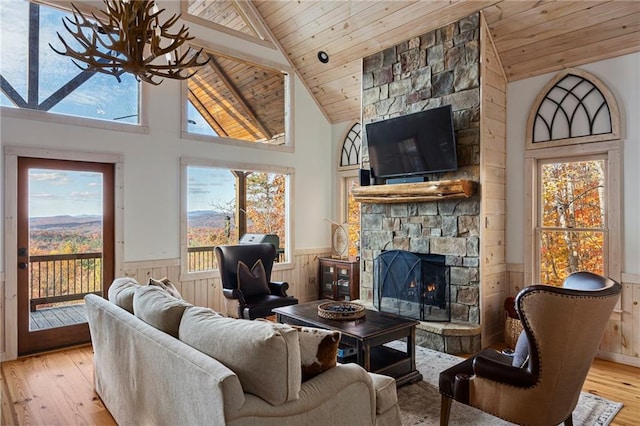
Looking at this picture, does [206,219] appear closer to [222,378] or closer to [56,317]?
[56,317]

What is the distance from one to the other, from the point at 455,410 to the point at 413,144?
2.80 m

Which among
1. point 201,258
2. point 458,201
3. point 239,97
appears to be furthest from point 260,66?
point 458,201

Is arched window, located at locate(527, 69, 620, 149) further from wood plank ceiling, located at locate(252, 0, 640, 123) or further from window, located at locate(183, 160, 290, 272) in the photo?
window, located at locate(183, 160, 290, 272)


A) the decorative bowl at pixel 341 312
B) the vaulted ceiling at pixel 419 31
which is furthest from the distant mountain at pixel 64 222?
the vaulted ceiling at pixel 419 31

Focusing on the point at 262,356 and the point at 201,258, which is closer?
the point at 262,356

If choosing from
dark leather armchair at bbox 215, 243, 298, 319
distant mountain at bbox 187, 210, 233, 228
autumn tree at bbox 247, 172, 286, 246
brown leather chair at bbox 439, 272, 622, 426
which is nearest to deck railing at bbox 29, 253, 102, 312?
distant mountain at bbox 187, 210, 233, 228

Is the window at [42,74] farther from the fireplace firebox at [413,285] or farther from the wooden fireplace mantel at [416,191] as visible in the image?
the fireplace firebox at [413,285]

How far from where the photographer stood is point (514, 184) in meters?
4.50

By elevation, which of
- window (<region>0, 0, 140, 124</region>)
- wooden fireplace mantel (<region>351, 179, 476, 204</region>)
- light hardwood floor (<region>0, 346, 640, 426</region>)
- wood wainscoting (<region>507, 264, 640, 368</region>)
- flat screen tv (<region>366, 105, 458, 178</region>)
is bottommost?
light hardwood floor (<region>0, 346, 640, 426</region>)

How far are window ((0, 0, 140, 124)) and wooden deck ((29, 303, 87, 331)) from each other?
2.10 metres

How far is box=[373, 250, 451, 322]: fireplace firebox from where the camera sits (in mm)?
4457

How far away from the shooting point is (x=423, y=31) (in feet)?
15.3

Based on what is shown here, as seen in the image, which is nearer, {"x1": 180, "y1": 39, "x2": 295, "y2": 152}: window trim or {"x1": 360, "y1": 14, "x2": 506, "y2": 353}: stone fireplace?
{"x1": 360, "y1": 14, "x2": 506, "y2": 353}: stone fireplace

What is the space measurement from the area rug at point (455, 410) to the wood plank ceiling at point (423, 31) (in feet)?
10.3
